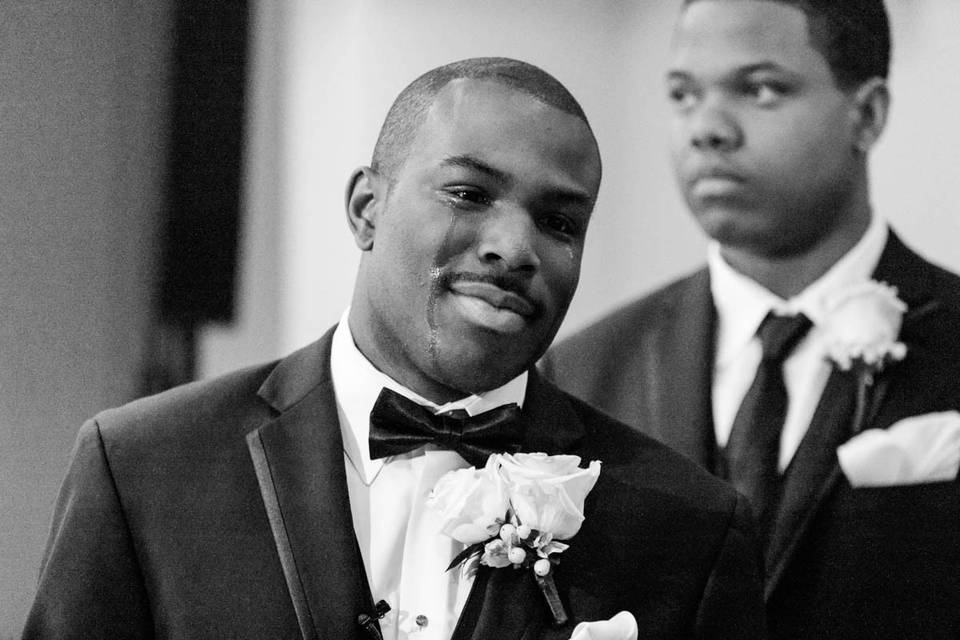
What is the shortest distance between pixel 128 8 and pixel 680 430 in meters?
1.19

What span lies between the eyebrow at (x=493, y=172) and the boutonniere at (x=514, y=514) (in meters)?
0.34

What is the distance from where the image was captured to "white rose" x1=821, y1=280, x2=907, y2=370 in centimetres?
227

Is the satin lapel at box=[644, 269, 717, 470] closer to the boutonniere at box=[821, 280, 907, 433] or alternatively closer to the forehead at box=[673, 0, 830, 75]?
the boutonniere at box=[821, 280, 907, 433]

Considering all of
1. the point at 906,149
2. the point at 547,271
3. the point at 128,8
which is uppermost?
the point at 128,8

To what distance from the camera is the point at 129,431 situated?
5.93 feet

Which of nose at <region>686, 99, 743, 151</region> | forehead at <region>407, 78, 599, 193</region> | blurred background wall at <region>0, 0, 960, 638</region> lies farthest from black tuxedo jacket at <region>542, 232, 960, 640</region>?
forehead at <region>407, 78, 599, 193</region>

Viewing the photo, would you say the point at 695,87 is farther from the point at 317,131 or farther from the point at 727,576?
the point at 727,576

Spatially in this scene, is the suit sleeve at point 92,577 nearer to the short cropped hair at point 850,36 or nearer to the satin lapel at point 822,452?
the satin lapel at point 822,452

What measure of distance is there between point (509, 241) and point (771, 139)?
75 centimetres

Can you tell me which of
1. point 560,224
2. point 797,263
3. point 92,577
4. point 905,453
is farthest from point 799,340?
point 92,577

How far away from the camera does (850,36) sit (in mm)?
2406

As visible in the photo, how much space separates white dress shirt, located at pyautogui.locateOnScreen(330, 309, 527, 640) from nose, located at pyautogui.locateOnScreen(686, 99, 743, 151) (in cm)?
68

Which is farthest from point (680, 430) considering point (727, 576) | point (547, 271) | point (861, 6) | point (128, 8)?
point (128, 8)

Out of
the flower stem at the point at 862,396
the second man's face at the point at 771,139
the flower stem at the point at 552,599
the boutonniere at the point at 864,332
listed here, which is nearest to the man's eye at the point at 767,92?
the second man's face at the point at 771,139
